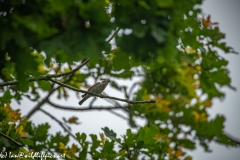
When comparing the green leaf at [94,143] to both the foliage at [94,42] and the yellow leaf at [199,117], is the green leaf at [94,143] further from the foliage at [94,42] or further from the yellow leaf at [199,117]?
the yellow leaf at [199,117]

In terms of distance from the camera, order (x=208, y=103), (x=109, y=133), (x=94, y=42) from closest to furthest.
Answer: (x=94, y=42) < (x=109, y=133) < (x=208, y=103)

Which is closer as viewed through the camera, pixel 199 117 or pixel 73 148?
pixel 73 148

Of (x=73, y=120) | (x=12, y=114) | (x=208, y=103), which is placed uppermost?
(x=208, y=103)

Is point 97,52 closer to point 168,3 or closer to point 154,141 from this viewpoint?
point 168,3

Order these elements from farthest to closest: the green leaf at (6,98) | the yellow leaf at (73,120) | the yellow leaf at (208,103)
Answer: the yellow leaf at (208,103) → the yellow leaf at (73,120) → the green leaf at (6,98)

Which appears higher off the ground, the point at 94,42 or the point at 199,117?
the point at 199,117

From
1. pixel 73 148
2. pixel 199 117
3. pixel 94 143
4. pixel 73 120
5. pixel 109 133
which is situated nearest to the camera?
pixel 109 133

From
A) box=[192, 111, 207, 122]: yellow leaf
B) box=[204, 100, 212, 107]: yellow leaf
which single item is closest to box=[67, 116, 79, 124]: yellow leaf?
box=[192, 111, 207, 122]: yellow leaf

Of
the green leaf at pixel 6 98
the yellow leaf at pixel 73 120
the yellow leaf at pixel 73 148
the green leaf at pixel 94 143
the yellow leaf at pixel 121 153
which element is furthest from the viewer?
the yellow leaf at pixel 73 120

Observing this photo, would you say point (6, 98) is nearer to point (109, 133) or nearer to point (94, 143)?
point (94, 143)

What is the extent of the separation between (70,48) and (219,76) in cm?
203

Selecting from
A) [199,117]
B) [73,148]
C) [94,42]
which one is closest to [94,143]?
[73,148]

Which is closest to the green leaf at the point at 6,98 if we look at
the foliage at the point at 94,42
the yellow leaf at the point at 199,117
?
the foliage at the point at 94,42

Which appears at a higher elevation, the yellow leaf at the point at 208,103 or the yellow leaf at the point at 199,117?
the yellow leaf at the point at 208,103
